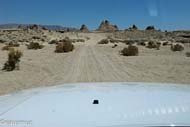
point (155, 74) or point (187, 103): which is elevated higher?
point (187, 103)

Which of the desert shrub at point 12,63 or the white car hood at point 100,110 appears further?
the desert shrub at point 12,63

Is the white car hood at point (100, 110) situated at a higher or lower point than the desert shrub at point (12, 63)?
higher

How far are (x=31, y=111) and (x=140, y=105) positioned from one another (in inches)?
32.7

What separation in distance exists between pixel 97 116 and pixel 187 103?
822mm

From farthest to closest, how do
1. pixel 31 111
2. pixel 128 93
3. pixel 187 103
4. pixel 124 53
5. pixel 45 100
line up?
pixel 124 53 → pixel 128 93 → pixel 45 100 → pixel 187 103 → pixel 31 111

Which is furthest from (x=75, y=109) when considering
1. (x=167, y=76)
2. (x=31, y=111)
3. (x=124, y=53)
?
(x=124, y=53)

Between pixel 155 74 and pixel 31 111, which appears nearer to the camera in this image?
pixel 31 111

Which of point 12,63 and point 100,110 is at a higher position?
point 100,110

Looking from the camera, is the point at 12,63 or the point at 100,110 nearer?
the point at 100,110

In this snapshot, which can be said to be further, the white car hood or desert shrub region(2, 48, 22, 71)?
desert shrub region(2, 48, 22, 71)

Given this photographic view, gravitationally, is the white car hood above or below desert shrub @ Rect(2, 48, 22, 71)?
above

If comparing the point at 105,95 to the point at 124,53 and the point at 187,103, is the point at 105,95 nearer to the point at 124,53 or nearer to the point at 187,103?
the point at 187,103

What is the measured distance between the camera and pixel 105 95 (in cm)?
332

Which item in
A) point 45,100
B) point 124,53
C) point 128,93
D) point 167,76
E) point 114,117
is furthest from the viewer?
point 124,53
